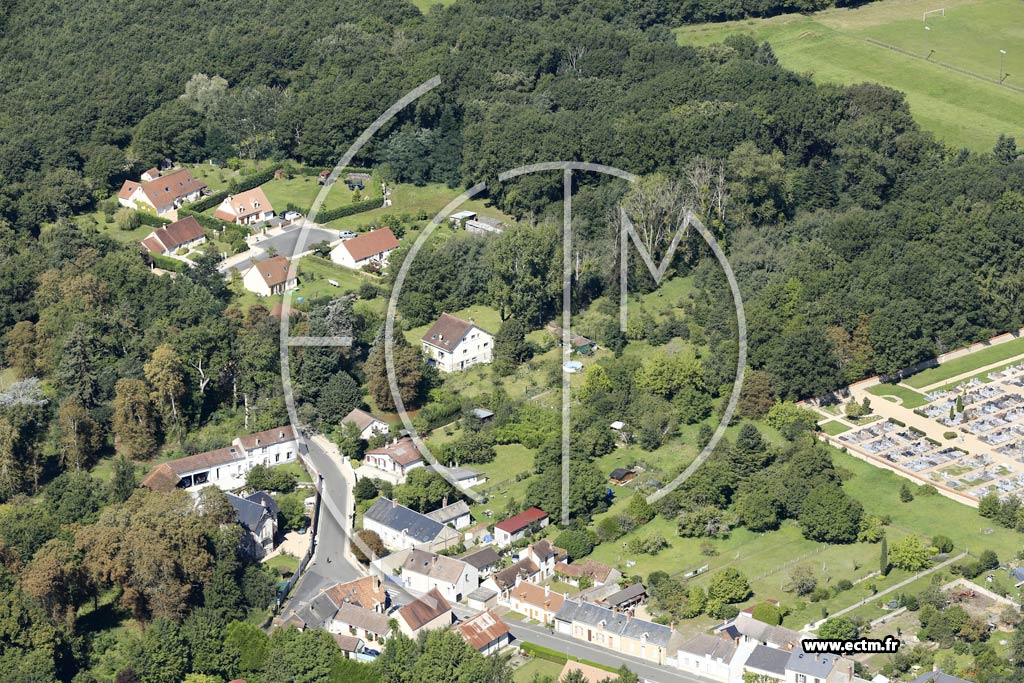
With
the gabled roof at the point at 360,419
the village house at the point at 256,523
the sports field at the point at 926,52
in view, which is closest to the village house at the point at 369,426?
the gabled roof at the point at 360,419

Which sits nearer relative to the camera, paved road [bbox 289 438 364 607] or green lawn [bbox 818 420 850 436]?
paved road [bbox 289 438 364 607]

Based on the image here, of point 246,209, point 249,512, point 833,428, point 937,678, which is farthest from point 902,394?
point 246,209

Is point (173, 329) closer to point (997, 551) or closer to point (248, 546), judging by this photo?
point (248, 546)

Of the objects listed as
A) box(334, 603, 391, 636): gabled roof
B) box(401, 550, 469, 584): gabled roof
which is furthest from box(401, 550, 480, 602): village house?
box(334, 603, 391, 636): gabled roof

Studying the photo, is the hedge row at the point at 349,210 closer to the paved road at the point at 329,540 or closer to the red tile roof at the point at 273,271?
the red tile roof at the point at 273,271

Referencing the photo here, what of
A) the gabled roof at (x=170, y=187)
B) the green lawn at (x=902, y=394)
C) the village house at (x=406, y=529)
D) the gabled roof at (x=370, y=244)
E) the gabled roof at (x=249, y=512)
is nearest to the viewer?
the gabled roof at (x=249, y=512)

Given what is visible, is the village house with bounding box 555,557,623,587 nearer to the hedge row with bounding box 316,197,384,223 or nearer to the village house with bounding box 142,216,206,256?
the village house with bounding box 142,216,206,256

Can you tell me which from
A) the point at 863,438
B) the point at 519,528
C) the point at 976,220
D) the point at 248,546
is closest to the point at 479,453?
the point at 519,528
